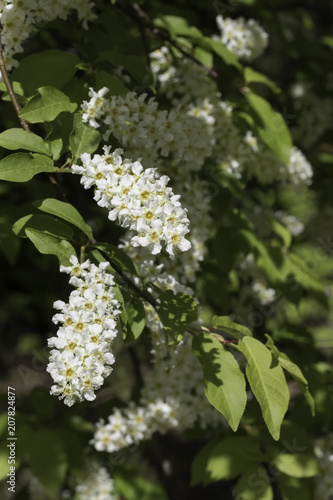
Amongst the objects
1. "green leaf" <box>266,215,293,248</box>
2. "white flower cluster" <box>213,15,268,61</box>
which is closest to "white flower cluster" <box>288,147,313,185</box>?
"green leaf" <box>266,215,293,248</box>

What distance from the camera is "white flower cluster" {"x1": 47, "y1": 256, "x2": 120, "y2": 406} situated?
4.74 feet

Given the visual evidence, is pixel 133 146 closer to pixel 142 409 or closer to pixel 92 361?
pixel 92 361

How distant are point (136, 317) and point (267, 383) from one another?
0.44 metres

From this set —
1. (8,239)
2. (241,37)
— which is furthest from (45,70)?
(241,37)

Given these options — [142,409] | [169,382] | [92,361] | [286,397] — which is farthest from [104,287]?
[142,409]

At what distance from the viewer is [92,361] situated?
1449 mm

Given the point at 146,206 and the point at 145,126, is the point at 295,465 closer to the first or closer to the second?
the point at 146,206

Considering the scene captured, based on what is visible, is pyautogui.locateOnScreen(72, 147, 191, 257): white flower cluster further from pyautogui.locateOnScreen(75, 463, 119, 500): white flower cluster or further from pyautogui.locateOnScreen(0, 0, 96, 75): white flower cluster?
pyautogui.locateOnScreen(75, 463, 119, 500): white flower cluster

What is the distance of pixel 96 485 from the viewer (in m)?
2.81

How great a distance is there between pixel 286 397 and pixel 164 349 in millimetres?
627

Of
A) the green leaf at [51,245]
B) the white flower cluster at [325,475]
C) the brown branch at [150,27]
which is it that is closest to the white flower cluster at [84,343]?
the green leaf at [51,245]

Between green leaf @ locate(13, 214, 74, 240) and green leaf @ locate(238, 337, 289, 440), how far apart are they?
2.10 ft

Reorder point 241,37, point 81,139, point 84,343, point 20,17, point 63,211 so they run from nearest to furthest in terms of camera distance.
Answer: point 84,343
point 63,211
point 81,139
point 20,17
point 241,37

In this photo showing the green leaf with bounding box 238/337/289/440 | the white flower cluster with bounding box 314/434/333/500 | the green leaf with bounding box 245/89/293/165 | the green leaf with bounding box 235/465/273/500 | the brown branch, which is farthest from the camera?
the white flower cluster with bounding box 314/434/333/500
